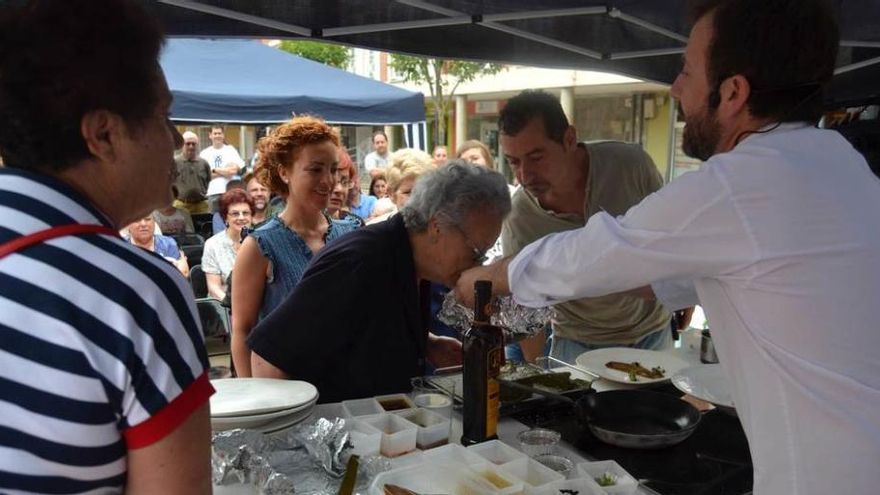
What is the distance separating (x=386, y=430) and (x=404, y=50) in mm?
2222

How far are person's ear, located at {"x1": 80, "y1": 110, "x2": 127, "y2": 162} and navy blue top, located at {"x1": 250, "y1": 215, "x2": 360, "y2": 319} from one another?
198 centimetres

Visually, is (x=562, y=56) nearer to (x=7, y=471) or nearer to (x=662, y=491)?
(x=662, y=491)

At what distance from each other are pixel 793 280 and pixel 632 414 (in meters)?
0.76

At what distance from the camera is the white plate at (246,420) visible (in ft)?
5.08

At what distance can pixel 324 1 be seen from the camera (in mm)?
2770

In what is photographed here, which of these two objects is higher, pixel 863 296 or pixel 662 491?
pixel 863 296

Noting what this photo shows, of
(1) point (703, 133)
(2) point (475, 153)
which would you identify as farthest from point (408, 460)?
(2) point (475, 153)

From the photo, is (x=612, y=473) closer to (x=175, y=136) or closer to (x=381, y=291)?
(x=381, y=291)

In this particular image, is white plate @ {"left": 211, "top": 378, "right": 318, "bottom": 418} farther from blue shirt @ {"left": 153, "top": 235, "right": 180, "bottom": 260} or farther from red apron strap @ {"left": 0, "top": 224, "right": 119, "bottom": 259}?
blue shirt @ {"left": 153, "top": 235, "right": 180, "bottom": 260}

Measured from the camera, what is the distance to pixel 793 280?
3.83 ft

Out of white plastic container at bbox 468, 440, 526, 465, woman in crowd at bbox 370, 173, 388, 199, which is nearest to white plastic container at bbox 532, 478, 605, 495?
white plastic container at bbox 468, 440, 526, 465

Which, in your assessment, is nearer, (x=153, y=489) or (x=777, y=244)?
(x=153, y=489)

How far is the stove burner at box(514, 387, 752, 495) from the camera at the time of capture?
1.45m

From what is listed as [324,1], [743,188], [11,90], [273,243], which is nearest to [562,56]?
[324,1]
